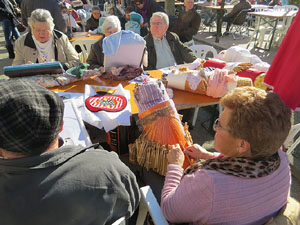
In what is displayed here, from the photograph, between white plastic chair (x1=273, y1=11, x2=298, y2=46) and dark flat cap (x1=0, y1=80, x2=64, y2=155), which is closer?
dark flat cap (x1=0, y1=80, x2=64, y2=155)

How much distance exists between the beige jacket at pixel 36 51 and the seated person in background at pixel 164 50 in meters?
1.14

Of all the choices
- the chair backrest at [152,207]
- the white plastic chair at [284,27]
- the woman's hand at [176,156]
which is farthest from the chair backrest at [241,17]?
the chair backrest at [152,207]

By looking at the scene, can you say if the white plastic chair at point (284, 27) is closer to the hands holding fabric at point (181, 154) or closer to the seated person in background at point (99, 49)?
the seated person in background at point (99, 49)

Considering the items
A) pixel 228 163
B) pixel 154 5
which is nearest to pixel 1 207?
pixel 228 163

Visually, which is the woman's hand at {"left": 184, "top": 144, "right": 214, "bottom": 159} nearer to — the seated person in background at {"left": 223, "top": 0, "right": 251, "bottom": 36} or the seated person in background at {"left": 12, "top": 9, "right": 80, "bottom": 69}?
the seated person in background at {"left": 12, "top": 9, "right": 80, "bottom": 69}

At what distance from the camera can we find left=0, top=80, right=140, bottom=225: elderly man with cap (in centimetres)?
75

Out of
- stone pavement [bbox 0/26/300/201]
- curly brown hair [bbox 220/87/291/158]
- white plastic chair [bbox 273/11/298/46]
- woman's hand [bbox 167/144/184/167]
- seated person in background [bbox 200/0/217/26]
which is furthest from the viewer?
seated person in background [bbox 200/0/217/26]

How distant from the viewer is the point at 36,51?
271 centimetres

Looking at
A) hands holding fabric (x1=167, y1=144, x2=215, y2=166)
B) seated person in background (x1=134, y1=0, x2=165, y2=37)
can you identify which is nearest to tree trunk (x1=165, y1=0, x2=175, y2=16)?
seated person in background (x1=134, y1=0, x2=165, y2=37)

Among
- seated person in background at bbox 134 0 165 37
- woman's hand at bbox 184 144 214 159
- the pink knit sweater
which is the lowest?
woman's hand at bbox 184 144 214 159

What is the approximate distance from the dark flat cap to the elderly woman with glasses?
68 cm

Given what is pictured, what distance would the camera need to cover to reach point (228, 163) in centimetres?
97

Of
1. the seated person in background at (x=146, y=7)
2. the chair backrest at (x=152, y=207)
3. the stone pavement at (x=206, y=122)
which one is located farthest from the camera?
the seated person in background at (x=146, y=7)

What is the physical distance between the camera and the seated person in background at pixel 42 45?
2.50m
